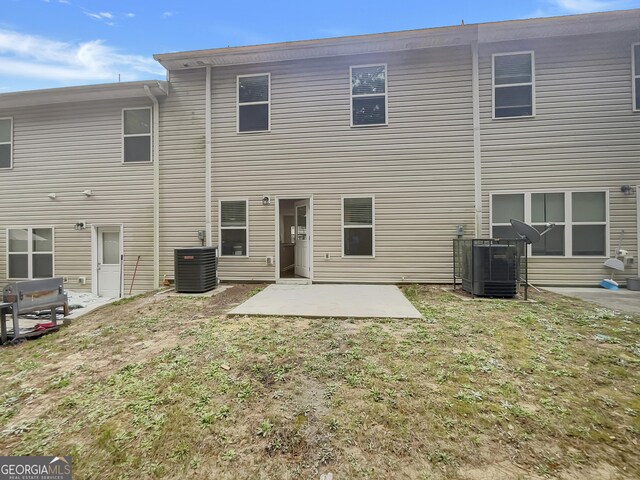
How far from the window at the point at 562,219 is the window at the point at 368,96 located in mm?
3453

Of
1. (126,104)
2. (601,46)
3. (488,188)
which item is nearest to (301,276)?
(488,188)

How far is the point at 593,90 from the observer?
633cm

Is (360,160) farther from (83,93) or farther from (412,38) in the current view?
(83,93)

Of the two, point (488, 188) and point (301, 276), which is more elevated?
point (488, 188)

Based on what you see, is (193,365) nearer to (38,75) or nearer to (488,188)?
(488,188)

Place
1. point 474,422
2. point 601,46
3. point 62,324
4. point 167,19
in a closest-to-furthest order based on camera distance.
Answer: point 474,422 → point 62,324 → point 601,46 → point 167,19

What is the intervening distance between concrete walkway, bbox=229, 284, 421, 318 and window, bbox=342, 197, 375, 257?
35.0 inches

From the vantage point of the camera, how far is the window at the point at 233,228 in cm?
732

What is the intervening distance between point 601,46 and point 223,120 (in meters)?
8.71

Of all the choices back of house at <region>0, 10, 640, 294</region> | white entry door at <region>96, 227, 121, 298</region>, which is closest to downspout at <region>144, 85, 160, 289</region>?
back of house at <region>0, 10, 640, 294</region>

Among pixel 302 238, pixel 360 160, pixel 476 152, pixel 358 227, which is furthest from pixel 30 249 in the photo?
pixel 476 152

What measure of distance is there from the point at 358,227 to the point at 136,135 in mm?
6340

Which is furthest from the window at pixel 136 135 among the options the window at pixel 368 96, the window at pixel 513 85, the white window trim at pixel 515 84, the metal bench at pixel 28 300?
the window at pixel 513 85

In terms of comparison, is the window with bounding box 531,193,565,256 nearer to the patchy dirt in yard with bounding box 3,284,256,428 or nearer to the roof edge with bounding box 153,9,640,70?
the roof edge with bounding box 153,9,640,70
